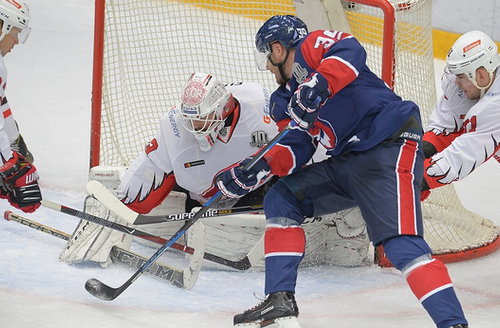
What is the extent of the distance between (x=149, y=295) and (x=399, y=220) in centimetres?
108

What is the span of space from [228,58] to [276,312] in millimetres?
2268

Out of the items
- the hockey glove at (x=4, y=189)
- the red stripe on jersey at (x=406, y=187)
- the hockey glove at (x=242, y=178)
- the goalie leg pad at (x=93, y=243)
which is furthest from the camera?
the goalie leg pad at (x=93, y=243)

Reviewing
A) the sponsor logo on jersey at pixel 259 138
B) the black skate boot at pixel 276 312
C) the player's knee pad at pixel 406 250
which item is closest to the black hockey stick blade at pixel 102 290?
the black skate boot at pixel 276 312

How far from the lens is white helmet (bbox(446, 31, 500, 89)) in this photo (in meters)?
3.32

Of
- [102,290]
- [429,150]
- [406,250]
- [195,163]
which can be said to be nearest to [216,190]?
[195,163]

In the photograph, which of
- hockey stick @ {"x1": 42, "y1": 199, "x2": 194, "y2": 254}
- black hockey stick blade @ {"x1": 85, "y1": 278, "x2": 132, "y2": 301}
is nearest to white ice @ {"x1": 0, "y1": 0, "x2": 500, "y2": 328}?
black hockey stick blade @ {"x1": 85, "y1": 278, "x2": 132, "y2": 301}

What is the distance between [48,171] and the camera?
4.80 metres

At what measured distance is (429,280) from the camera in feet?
8.79

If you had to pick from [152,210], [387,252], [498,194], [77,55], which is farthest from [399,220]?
[77,55]

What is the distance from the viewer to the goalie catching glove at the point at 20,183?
11.2 ft

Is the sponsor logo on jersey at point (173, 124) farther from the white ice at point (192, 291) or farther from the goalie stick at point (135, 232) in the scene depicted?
the white ice at point (192, 291)

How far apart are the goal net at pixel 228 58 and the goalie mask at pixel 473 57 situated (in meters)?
0.30

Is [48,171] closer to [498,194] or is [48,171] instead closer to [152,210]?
[152,210]

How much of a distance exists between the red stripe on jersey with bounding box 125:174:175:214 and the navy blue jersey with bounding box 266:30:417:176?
88cm
